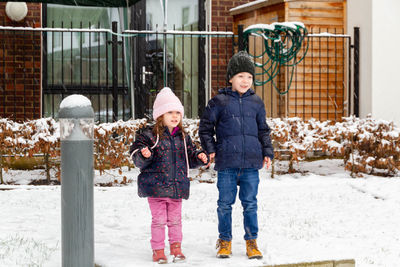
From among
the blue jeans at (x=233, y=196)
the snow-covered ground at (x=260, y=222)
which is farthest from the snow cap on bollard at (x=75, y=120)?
the blue jeans at (x=233, y=196)

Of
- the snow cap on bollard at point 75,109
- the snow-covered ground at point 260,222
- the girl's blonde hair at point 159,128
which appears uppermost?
the snow cap on bollard at point 75,109

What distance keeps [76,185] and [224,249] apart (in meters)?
1.19

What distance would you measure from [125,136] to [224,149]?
13.4 feet

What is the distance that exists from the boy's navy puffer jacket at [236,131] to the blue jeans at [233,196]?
79 millimetres

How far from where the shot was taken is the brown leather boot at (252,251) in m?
3.65

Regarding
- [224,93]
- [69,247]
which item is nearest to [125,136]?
[224,93]

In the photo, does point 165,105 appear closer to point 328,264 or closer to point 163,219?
point 163,219

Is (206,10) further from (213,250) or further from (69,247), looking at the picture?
(69,247)

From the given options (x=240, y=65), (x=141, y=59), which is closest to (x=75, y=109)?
(x=240, y=65)

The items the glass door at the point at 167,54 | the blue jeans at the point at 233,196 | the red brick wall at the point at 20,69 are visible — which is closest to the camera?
the blue jeans at the point at 233,196

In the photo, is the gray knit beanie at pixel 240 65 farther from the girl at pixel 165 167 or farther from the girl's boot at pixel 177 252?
the girl's boot at pixel 177 252

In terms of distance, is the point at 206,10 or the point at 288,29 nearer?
the point at 288,29

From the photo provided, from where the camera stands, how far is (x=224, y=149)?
3748mm

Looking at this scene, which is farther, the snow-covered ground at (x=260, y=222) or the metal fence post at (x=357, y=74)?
the metal fence post at (x=357, y=74)
